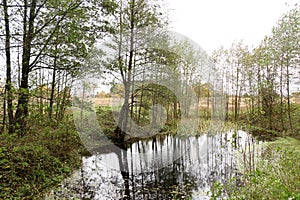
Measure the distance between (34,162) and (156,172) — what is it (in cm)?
242

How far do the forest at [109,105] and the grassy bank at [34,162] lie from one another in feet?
0.06

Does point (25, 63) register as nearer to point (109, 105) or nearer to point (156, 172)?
point (109, 105)

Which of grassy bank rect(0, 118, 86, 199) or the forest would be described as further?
the forest

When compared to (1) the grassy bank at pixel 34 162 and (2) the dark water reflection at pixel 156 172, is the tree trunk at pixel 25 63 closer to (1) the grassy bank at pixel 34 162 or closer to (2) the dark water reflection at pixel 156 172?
(1) the grassy bank at pixel 34 162

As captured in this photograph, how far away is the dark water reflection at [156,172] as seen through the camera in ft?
12.1

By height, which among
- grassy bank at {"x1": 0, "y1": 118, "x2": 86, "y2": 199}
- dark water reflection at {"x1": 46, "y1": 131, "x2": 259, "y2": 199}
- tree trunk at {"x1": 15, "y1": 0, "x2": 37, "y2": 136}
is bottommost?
dark water reflection at {"x1": 46, "y1": 131, "x2": 259, "y2": 199}

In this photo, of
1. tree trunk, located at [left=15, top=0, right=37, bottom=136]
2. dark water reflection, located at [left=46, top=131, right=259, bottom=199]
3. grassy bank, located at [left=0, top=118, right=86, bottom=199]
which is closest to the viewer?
grassy bank, located at [left=0, top=118, right=86, bottom=199]

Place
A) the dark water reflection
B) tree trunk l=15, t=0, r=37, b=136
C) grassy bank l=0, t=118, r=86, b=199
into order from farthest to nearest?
the dark water reflection
tree trunk l=15, t=0, r=37, b=136
grassy bank l=0, t=118, r=86, b=199

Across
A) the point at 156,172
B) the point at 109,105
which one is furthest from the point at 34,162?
the point at 156,172

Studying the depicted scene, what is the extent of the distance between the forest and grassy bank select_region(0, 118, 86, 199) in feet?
0.06

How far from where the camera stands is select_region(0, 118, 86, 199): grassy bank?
3.20 meters

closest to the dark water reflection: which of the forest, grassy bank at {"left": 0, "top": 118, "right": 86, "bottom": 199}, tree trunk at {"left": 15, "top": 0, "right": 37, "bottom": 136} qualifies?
the forest

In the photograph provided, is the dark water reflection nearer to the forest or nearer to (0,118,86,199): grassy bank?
the forest

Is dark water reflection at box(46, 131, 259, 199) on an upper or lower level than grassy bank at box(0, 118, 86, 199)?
lower
